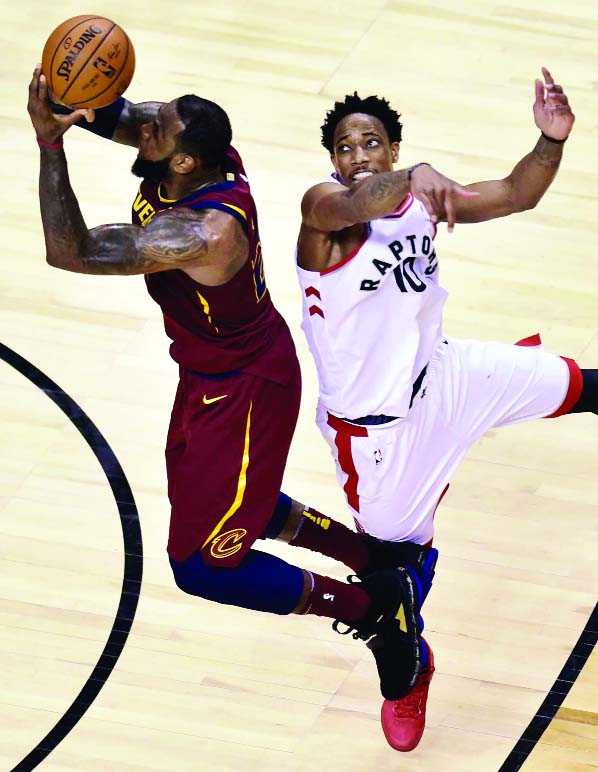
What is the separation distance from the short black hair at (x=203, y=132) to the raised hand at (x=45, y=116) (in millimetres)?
306

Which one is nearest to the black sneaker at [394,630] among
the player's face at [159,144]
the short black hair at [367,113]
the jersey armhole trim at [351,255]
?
the jersey armhole trim at [351,255]

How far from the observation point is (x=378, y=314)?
191 inches

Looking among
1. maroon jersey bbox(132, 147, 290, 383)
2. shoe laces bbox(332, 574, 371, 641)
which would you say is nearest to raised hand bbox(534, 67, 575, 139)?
maroon jersey bbox(132, 147, 290, 383)

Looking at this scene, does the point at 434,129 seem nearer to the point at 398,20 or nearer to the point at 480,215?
the point at 398,20

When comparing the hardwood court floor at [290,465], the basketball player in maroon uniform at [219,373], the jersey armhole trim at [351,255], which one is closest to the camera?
the basketball player in maroon uniform at [219,373]

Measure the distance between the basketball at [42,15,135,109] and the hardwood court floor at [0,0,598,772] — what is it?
198 cm

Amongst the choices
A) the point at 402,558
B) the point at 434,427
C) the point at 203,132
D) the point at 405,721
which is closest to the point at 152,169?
the point at 203,132

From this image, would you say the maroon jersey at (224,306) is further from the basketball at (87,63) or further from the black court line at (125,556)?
the black court line at (125,556)

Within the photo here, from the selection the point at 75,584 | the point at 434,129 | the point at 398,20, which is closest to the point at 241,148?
the point at 434,129

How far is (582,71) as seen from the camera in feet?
28.6

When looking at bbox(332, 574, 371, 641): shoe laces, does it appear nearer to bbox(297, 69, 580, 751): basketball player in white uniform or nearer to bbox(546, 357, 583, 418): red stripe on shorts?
bbox(297, 69, 580, 751): basketball player in white uniform

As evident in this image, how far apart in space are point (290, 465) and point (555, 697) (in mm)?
1531

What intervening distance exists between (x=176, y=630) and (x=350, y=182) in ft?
5.86

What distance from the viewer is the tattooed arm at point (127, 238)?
4336 mm
